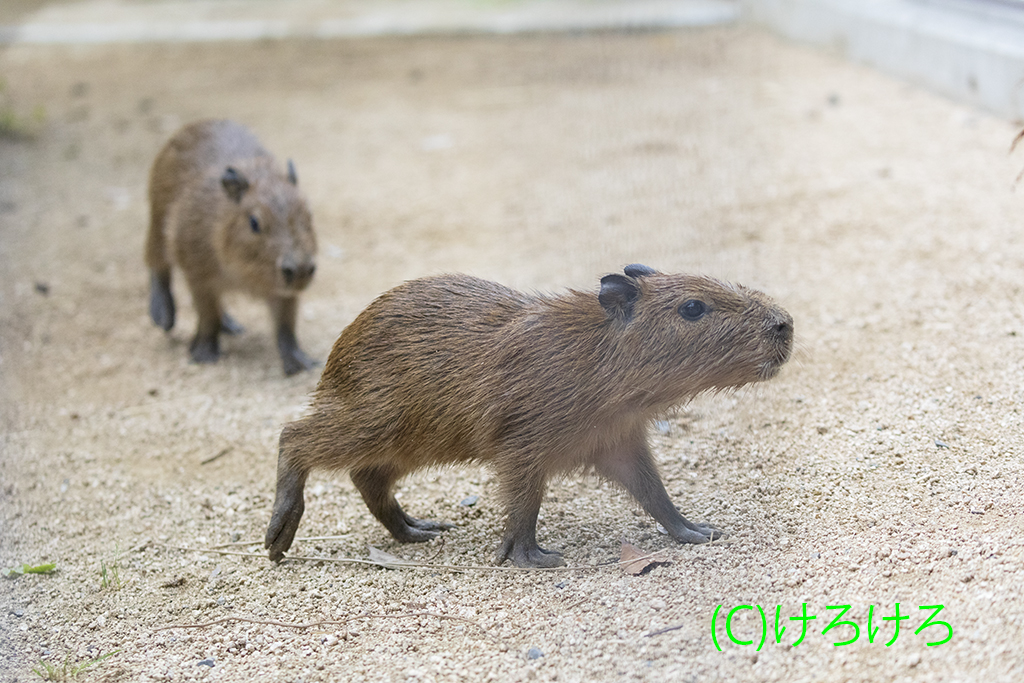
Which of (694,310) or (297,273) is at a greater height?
(694,310)

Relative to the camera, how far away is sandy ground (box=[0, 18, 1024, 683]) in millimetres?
3061

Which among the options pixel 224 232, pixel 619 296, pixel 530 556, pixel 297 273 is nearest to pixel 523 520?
pixel 530 556

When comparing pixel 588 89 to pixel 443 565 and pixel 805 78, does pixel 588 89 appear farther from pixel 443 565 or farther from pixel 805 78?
pixel 443 565

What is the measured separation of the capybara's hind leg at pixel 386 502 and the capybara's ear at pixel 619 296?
114 centimetres

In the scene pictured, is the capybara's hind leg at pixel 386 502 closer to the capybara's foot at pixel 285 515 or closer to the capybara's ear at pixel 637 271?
the capybara's foot at pixel 285 515

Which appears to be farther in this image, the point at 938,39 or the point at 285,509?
the point at 938,39

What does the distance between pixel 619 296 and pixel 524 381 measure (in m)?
0.43

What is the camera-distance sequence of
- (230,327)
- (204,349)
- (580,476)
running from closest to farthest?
(580,476), (204,349), (230,327)

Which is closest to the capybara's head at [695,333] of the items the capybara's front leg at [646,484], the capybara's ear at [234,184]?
the capybara's front leg at [646,484]

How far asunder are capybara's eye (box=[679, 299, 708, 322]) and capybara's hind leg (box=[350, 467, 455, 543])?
1.33 m

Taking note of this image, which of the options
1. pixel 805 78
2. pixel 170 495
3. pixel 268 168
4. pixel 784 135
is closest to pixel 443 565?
pixel 170 495

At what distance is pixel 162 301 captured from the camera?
6867 mm

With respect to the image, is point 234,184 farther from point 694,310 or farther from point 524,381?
point 694,310

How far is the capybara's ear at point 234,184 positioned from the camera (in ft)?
20.3
